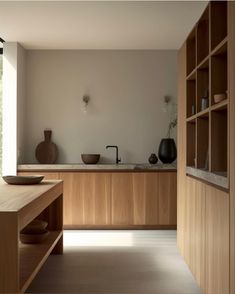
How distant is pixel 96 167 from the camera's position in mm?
5355

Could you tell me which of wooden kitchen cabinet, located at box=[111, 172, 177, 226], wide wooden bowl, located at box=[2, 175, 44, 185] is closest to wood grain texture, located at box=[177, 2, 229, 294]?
wooden kitchen cabinet, located at box=[111, 172, 177, 226]

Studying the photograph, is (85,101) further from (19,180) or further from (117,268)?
(117,268)

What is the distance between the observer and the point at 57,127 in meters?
5.86

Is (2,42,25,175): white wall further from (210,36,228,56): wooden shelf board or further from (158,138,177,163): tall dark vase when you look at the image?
(210,36,228,56): wooden shelf board

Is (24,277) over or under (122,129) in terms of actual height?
under

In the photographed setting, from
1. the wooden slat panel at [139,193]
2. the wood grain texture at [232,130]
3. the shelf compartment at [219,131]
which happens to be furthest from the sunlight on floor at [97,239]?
the wood grain texture at [232,130]

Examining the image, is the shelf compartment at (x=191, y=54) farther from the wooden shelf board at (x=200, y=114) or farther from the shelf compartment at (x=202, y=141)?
the shelf compartment at (x=202, y=141)

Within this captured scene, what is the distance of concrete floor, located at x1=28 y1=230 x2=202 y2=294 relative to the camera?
3.16 m

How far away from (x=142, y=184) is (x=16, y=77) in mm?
2132

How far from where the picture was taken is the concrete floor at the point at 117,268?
3.16 meters

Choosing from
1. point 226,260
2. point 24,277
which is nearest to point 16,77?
point 24,277

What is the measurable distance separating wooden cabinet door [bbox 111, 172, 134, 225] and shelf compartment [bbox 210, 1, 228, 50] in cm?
283

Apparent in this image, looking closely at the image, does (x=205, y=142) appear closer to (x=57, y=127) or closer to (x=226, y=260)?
(x=226, y=260)

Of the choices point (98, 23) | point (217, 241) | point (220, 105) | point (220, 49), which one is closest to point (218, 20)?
point (220, 49)
